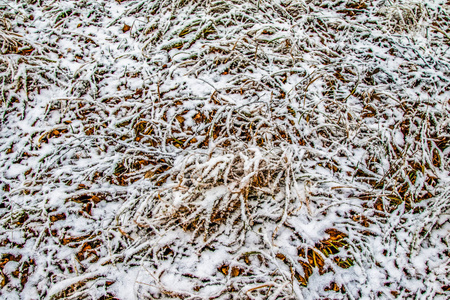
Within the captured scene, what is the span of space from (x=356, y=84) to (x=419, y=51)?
2.95ft

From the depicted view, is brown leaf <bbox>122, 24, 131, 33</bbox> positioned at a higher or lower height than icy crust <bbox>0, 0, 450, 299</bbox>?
higher

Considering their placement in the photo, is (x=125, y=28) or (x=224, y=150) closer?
(x=224, y=150)

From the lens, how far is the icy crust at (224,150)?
1.49m

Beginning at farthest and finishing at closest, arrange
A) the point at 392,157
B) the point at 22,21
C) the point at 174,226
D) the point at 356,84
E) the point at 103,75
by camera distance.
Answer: the point at 22,21 < the point at 103,75 < the point at 356,84 < the point at 392,157 < the point at 174,226

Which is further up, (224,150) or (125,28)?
(125,28)

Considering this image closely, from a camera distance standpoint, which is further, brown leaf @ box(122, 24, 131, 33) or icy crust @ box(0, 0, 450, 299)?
brown leaf @ box(122, 24, 131, 33)

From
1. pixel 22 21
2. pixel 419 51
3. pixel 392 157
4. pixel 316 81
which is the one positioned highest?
pixel 22 21

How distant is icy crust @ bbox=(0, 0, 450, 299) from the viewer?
1.49 metres

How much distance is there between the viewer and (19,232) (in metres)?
1.66

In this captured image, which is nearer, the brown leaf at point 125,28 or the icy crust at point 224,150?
the icy crust at point 224,150

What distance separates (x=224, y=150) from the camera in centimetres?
183

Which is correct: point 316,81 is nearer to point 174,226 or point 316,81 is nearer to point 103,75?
point 174,226

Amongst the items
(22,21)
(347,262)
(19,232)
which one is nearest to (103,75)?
(22,21)

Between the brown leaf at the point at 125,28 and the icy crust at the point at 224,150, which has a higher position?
the brown leaf at the point at 125,28
